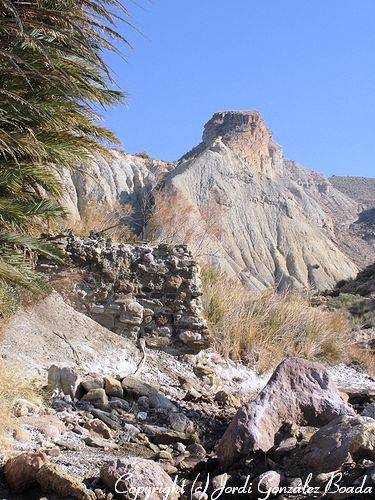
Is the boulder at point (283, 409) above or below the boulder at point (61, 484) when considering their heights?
below

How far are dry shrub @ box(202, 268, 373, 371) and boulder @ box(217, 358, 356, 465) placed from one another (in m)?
4.07

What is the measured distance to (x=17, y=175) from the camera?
605cm

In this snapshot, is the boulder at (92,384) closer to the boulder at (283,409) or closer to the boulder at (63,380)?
the boulder at (63,380)

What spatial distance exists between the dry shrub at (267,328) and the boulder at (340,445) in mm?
5521

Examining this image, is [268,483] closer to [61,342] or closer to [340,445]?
[340,445]

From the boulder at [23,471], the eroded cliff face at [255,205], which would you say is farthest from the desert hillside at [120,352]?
the eroded cliff face at [255,205]

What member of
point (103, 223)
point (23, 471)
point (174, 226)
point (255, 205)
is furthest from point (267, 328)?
point (255, 205)

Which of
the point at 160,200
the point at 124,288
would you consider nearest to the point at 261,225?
the point at 160,200

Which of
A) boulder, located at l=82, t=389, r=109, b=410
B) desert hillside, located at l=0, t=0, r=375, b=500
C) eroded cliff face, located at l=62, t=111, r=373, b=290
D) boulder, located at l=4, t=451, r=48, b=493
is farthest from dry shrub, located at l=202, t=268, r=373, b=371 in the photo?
eroded cliff face, located at l=62, t=111, r=373, b=290

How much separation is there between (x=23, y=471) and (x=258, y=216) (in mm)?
59606

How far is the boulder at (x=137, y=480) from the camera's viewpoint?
4.09m

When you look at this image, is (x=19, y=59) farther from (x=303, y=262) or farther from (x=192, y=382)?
(x=303, y=262)

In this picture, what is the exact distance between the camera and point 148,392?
7406 millimetres

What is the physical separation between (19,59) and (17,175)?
1.13m
